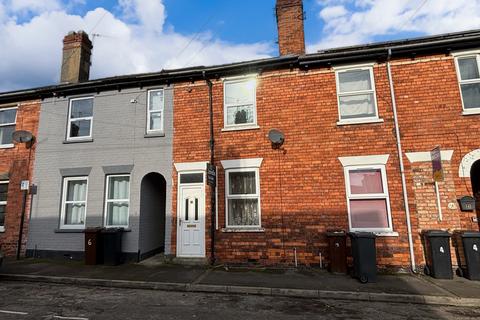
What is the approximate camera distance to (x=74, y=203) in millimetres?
10125

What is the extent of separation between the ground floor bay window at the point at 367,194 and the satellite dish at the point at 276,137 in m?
1.81

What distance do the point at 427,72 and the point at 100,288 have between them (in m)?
10.2

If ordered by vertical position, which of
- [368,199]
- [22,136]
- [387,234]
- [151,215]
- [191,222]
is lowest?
[387,234]

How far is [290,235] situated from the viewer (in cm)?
827

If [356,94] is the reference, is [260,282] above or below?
below

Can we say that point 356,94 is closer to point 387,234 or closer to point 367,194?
point 367,194

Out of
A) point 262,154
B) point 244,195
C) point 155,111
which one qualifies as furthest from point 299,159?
point 155,111

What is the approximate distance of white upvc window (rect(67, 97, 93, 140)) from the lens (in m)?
10.5

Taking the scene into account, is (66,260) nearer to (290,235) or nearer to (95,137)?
(95,137)

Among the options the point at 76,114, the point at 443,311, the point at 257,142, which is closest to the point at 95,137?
the point at 76,114

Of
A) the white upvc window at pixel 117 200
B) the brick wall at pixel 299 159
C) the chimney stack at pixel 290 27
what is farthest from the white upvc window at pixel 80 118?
the chimney stack at pixel 290 27

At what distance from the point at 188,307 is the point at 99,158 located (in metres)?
6.63

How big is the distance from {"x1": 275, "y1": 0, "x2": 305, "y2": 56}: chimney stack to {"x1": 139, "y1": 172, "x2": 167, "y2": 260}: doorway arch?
615 cm

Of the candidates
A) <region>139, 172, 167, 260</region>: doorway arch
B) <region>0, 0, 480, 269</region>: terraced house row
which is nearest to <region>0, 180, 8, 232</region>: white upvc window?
<region>0, 0, 480, 269</region>: terraced house row
